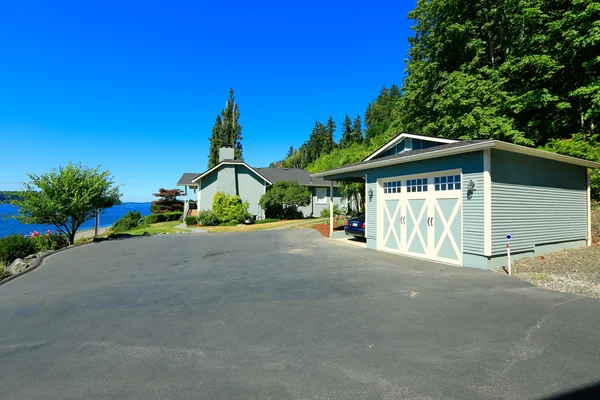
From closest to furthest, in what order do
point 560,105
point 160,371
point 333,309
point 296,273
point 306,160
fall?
point 160,371
point 333,309
point 296,273
point 560,105
point 306,160

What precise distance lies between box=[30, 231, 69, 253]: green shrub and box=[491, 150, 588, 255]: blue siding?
17549 mm

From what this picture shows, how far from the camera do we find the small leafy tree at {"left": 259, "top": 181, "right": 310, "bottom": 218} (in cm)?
2453

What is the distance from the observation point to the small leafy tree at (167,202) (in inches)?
1460

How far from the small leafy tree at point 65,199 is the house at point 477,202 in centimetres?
1405

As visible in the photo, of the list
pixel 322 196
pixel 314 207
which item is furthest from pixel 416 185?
pixel 322 196

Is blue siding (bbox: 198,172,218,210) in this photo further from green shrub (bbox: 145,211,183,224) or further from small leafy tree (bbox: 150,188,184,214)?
small leafy tree (bbox: 150,188,184,214)

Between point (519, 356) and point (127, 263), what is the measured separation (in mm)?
10565

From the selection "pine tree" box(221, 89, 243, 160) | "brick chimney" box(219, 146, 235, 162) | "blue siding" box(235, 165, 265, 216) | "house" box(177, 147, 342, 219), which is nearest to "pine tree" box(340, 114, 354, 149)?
"pine tree" box(221, 89, 243, 160)

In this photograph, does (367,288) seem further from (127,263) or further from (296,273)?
(127,263)

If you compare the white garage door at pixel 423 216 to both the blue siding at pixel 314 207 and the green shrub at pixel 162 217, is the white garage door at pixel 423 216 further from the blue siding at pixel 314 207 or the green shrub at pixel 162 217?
the green shrub at pixel 162 217

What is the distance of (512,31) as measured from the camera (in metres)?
20.3

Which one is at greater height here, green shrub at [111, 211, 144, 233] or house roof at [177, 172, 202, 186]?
house roof at [177, 172, 202, 186]

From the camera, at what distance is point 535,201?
9297 mm

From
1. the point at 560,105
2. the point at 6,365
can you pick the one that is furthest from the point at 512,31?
the point at 6,365
